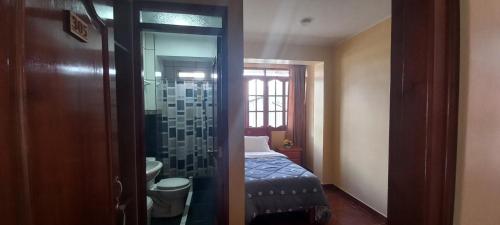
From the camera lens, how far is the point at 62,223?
65 cm

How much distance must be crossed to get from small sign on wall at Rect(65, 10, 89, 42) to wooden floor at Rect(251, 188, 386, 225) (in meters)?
2.63

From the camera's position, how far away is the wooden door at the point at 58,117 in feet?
1.56

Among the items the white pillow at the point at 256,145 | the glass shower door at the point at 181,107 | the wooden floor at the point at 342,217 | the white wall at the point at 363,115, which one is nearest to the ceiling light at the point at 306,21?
the white wall at the point at 363,115

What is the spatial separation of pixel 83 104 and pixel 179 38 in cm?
291

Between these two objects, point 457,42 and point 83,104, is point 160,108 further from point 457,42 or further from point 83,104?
point 457,42

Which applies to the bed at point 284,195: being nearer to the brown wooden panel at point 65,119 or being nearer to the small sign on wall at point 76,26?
the brown wooden panel at point 65,119

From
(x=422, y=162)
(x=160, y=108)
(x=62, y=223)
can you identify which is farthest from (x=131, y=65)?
(x=160, y=108)

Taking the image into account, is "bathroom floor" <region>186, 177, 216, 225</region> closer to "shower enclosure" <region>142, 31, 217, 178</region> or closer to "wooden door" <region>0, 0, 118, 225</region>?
"shower enclosure" <region>142, 31, 217, 178</region>

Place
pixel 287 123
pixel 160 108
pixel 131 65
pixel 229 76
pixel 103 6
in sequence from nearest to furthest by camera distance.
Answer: pixel 103 6 < pixel 131 65 < pixel 229 76 < pixel 160 108 < pixel 287 123

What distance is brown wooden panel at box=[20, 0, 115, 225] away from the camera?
1.73 ft

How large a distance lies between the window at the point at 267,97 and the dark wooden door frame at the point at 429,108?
425 cm

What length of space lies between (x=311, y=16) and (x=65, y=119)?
2623 mm

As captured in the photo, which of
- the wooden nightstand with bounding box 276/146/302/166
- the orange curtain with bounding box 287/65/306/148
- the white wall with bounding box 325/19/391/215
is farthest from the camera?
the orange curtain with bounding box 287/65/306/148

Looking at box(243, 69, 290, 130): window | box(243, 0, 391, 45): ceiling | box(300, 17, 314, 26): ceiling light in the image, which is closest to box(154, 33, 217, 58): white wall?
box(243, 0, 391, 45): ceiling
